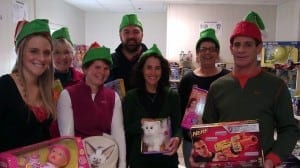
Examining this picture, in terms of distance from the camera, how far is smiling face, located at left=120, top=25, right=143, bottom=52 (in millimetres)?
2508

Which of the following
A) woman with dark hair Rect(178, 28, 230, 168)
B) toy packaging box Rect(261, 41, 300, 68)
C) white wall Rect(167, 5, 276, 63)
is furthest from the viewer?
white wall Rect(167, 5, 276, 63)

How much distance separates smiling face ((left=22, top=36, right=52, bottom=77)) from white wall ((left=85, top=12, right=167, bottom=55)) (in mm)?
6854

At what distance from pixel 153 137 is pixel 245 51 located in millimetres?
746

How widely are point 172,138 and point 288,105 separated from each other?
71cm

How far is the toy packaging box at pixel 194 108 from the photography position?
6.88 feet

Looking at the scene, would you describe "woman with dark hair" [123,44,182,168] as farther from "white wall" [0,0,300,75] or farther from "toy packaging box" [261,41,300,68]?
"white wall" [0,0,300,75]

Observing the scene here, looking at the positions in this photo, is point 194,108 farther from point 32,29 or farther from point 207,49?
point 32,29

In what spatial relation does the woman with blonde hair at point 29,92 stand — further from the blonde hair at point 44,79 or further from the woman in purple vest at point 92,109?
the woman in purple vest at point 92,109

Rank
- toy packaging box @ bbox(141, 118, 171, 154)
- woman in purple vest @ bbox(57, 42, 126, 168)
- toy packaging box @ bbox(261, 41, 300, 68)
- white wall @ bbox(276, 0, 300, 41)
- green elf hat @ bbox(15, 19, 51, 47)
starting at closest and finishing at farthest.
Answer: green elf hat @ bbox(15, 19, 51, 47), woman in purple vest @ bbox(57, 42, 126, 168), toy packaging box @ bbox(141, 118, 171, 154), toy packaging box @ bbox(261, 41, 300, 68), white wall @ bbox(276, 0, 300, 41)

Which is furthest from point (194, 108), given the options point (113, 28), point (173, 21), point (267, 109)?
point (113, 28)

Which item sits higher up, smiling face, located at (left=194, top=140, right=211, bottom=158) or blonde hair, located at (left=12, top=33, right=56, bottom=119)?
blonde hair, located at (left=12, top=33, right=56, bottom=119)

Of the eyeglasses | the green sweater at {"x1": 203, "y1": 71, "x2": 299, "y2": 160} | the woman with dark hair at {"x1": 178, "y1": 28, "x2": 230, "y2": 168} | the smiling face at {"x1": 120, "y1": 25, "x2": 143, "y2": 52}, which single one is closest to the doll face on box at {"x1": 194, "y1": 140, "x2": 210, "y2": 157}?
the green sweater at {"x1": 203, "y1": 71, "x2": 299, "y2": 160}

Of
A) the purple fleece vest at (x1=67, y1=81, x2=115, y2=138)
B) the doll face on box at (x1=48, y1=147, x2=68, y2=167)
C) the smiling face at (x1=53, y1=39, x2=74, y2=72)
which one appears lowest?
the doll face on box at (x1=48, y1=147, x2=68, y2=167)

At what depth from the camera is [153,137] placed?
1854mm
